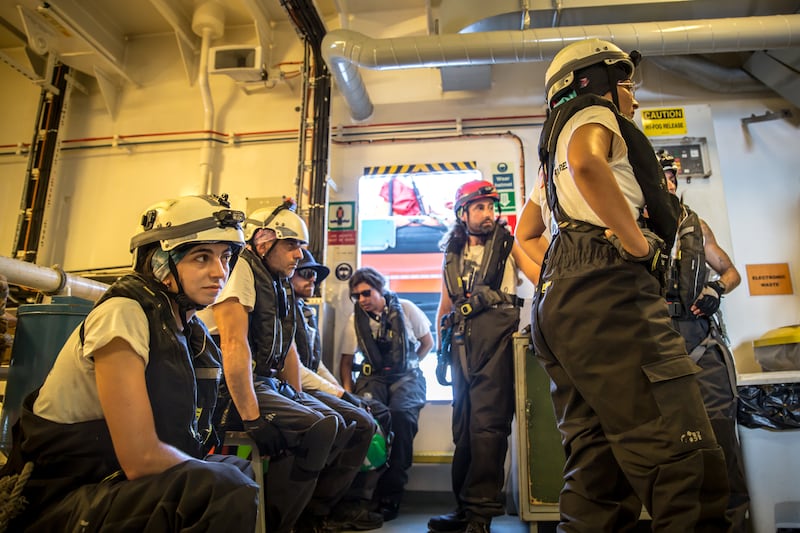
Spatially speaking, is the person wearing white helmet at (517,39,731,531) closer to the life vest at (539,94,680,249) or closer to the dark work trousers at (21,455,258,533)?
the life vest at (539,94,680,249)

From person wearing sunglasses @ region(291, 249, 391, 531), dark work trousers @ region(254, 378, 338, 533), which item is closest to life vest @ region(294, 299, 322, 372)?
person wearing sunglasses @ region(291, 249, 391, 531)

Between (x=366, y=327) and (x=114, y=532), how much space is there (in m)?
3.02

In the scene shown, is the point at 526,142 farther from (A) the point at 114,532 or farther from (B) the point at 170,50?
(A) the point at 114,532

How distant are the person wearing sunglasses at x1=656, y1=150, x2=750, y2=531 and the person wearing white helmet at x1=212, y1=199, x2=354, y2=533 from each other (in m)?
1.92

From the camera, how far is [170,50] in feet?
19.5

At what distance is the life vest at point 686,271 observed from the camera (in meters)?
2.81

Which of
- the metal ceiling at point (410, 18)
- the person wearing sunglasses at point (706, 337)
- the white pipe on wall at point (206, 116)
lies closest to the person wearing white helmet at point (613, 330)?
the person wearing sunglasses at point (706, 337)

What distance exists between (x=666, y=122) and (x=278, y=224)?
3609mm

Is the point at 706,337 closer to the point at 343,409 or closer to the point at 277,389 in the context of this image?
the point at 343,409

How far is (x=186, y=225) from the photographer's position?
1791mm

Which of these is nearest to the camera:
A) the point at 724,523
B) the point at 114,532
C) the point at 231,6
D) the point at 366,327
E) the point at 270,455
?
the point at 114,532

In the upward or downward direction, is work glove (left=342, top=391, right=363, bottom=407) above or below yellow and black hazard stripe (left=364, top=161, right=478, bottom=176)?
below

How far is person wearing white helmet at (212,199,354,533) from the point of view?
2.43m

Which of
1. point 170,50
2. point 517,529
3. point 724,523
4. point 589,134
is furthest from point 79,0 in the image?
point 724,523
